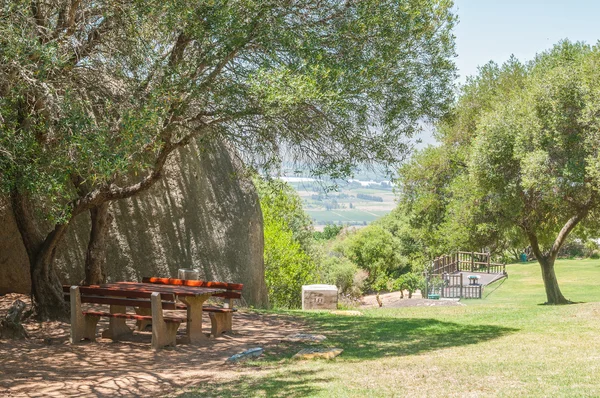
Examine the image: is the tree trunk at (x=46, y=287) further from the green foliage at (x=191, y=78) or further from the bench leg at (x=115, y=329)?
the bench leg at (x=115, y=329)

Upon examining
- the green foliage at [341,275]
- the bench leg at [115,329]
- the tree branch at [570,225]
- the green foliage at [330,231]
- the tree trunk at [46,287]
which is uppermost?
the green foliage at [330,231]

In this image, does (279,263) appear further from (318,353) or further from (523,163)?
(318,353)

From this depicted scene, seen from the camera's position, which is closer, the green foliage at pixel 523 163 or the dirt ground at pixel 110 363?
the dirt ground at pixel 110 363

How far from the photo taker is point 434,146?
2686cm

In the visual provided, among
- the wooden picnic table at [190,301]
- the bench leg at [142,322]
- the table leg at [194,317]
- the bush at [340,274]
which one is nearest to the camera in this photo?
the wooden picnic table at [190,301]

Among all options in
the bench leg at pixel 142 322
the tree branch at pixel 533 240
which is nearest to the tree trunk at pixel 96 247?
the bench leg at pixel 142 322

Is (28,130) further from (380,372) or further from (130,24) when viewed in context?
(380,372)

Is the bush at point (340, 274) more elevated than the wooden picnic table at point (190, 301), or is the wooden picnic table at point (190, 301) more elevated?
the wooden picnic table at point (190, 301)

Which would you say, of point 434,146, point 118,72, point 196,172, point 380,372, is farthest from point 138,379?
point 434,146

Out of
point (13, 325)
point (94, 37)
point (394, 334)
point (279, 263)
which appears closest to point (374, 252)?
point (279, 263)

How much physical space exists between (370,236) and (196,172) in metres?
42.7

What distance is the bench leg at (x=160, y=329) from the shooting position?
30.6 ft

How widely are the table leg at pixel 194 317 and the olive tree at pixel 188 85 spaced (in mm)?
2211

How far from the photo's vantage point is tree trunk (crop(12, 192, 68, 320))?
449 inches
